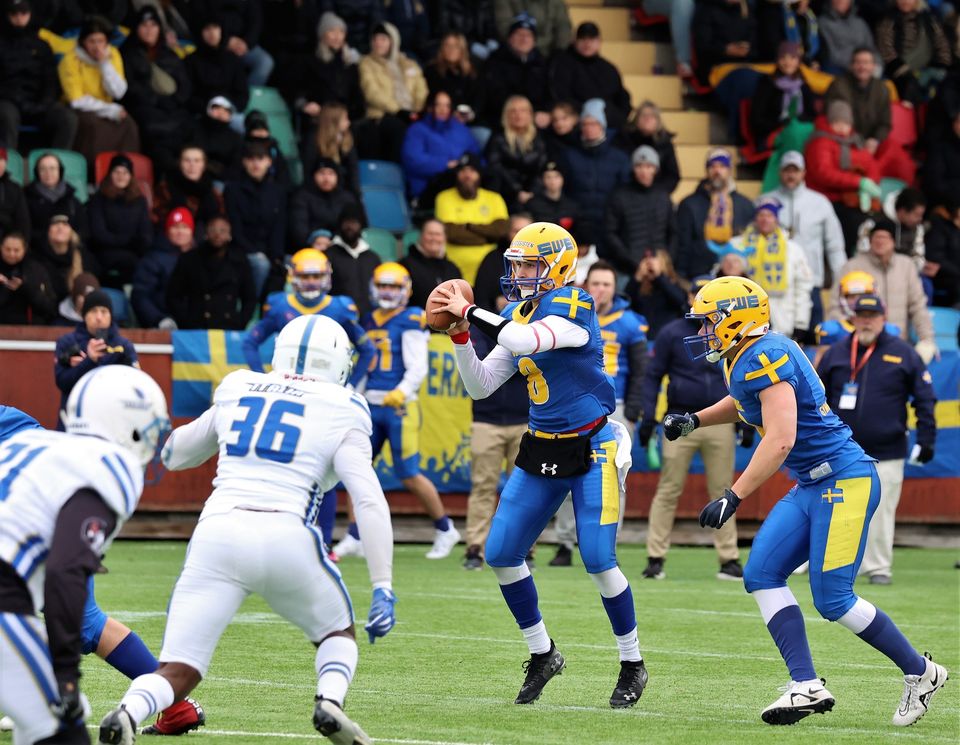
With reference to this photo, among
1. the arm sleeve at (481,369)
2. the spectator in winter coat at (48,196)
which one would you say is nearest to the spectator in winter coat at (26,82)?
the spectator in winter coat at (48,196)

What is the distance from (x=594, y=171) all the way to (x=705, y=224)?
1.20 m

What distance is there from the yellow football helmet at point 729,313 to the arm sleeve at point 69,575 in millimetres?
3160

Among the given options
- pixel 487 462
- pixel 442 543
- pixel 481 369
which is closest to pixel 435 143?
pixel 487 462

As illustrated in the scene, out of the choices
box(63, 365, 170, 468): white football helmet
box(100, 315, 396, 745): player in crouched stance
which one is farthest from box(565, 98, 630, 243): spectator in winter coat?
box(63, 365, 170, 468): white football helmet

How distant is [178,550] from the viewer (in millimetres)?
13125

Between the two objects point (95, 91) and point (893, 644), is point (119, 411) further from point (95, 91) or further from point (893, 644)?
point (95, 91)

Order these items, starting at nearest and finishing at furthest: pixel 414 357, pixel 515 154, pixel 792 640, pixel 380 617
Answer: pixel 380 617 < pixel 792 640 < pixel 414 357 < pixel 515 154

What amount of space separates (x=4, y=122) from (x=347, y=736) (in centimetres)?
1056

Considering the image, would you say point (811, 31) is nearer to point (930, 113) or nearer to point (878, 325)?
point (930, 113)

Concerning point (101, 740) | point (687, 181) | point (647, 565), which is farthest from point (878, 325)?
point (101, 740)

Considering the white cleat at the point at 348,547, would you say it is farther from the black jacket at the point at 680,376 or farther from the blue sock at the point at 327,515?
the black jacket at the point at 680,376

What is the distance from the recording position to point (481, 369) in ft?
24.6

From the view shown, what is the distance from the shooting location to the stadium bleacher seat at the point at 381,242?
15812 millimetres

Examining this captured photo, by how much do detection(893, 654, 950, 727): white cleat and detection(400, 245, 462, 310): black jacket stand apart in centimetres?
769
